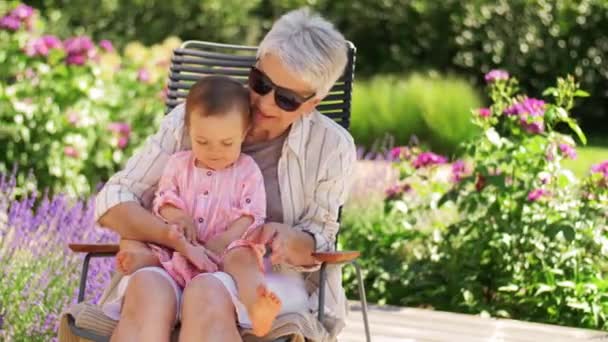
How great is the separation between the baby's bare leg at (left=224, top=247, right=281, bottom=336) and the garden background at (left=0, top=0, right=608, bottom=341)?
2.84ft

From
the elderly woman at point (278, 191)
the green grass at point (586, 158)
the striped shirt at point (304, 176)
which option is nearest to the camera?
the elderly woman at point (278, 191)

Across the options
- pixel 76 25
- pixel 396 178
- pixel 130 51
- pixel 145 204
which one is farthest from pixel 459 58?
pixel 145 204

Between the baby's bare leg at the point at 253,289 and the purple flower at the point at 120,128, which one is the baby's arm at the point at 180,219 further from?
the purple flower at the point at 120,128

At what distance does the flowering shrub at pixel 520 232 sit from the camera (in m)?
4.61

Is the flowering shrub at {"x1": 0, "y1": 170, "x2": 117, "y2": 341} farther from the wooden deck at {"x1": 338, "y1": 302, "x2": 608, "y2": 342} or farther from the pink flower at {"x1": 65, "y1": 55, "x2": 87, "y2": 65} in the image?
the pink flower at {"x1": 65, "y1": 55, "x2": 87, "y2": 65}

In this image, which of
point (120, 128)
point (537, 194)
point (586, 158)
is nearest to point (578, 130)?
point (537, 194)

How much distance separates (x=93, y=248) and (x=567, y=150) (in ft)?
7.33

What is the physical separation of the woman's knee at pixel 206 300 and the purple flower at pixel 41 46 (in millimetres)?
3651

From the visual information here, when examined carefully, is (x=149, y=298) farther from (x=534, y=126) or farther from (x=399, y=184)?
(x=399, y=184)

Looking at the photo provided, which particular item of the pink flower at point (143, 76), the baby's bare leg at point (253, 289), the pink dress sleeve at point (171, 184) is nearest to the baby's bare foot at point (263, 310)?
the baby's bare leg at point (253, 289)

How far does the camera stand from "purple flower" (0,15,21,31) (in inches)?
247

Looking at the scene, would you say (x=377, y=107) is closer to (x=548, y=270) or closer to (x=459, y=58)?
(x=459, y=58)

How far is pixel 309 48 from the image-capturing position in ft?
9.72

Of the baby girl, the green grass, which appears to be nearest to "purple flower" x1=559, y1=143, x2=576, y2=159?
the baby girl
